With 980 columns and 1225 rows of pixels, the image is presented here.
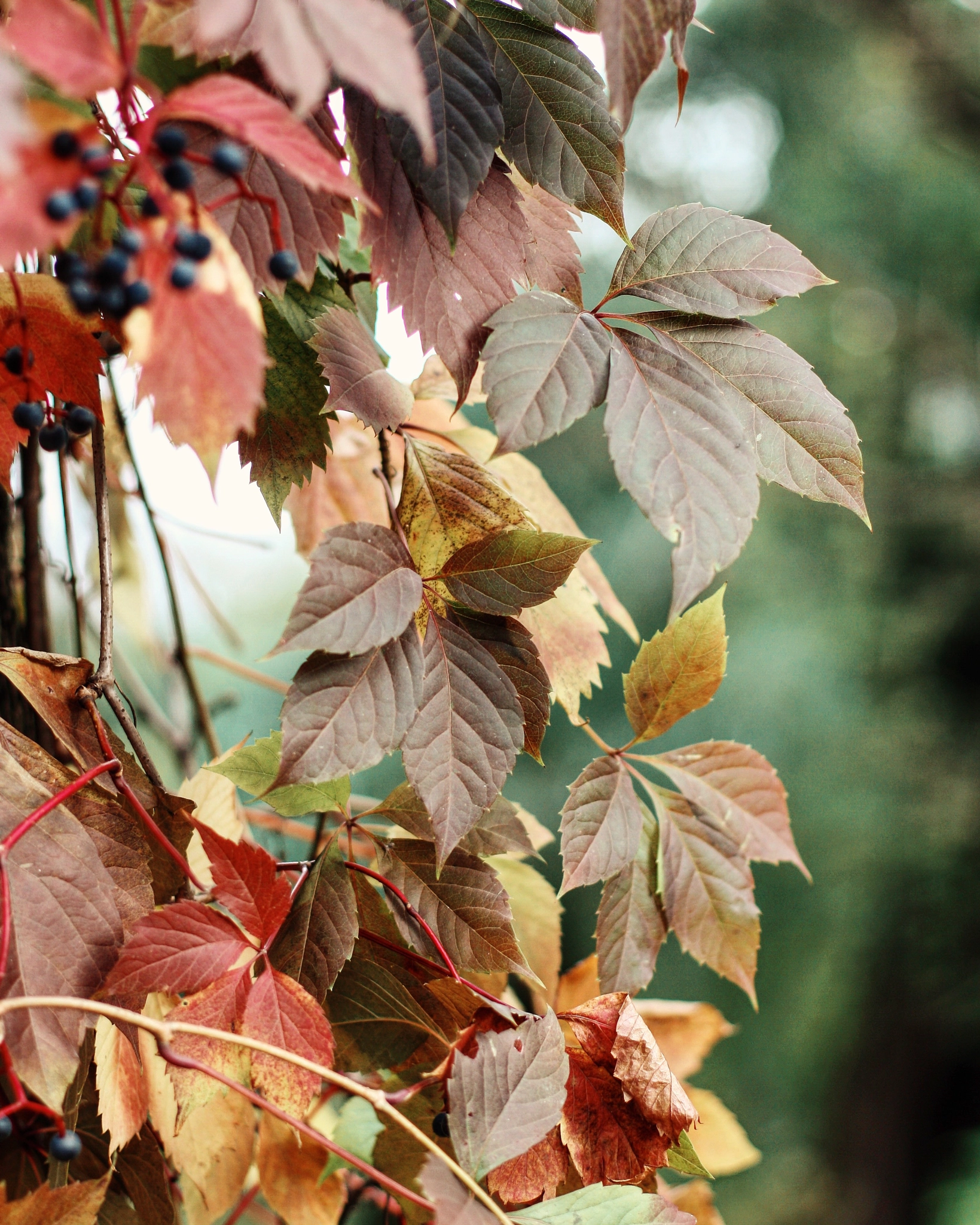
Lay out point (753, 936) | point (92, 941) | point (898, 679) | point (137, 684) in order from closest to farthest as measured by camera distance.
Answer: point (92, 941), point (753, 936), point (137, 684), point (898, 679)

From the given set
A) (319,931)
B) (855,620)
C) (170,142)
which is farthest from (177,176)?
(855,620)

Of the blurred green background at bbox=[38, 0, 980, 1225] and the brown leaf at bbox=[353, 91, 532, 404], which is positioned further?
the blurred green background at bbox=[38, 0, 980, 1225]

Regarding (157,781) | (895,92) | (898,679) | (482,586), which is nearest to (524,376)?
(482,586)

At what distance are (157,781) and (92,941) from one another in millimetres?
69

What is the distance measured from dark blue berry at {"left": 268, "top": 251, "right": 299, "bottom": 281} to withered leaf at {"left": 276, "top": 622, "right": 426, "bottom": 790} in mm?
102

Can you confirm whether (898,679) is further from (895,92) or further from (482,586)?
(482,586)

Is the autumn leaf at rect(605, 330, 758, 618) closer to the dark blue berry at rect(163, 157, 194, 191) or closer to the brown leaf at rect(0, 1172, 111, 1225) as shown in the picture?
the dark blue berry at rect(163, 157, 194, 191)

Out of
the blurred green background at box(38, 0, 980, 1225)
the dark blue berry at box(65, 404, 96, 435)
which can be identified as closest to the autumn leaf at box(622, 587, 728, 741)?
the dark blue berry at box(65, 404, 96, 435)

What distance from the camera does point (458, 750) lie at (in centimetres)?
27

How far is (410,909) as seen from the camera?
302 mm

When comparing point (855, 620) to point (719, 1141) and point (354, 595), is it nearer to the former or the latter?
point (719, 1141)

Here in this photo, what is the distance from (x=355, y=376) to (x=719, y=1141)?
460 mm

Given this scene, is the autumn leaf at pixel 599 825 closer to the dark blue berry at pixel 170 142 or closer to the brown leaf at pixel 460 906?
the brown leaf at pixel 460 906

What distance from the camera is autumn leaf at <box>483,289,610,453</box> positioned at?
256 millimetres
